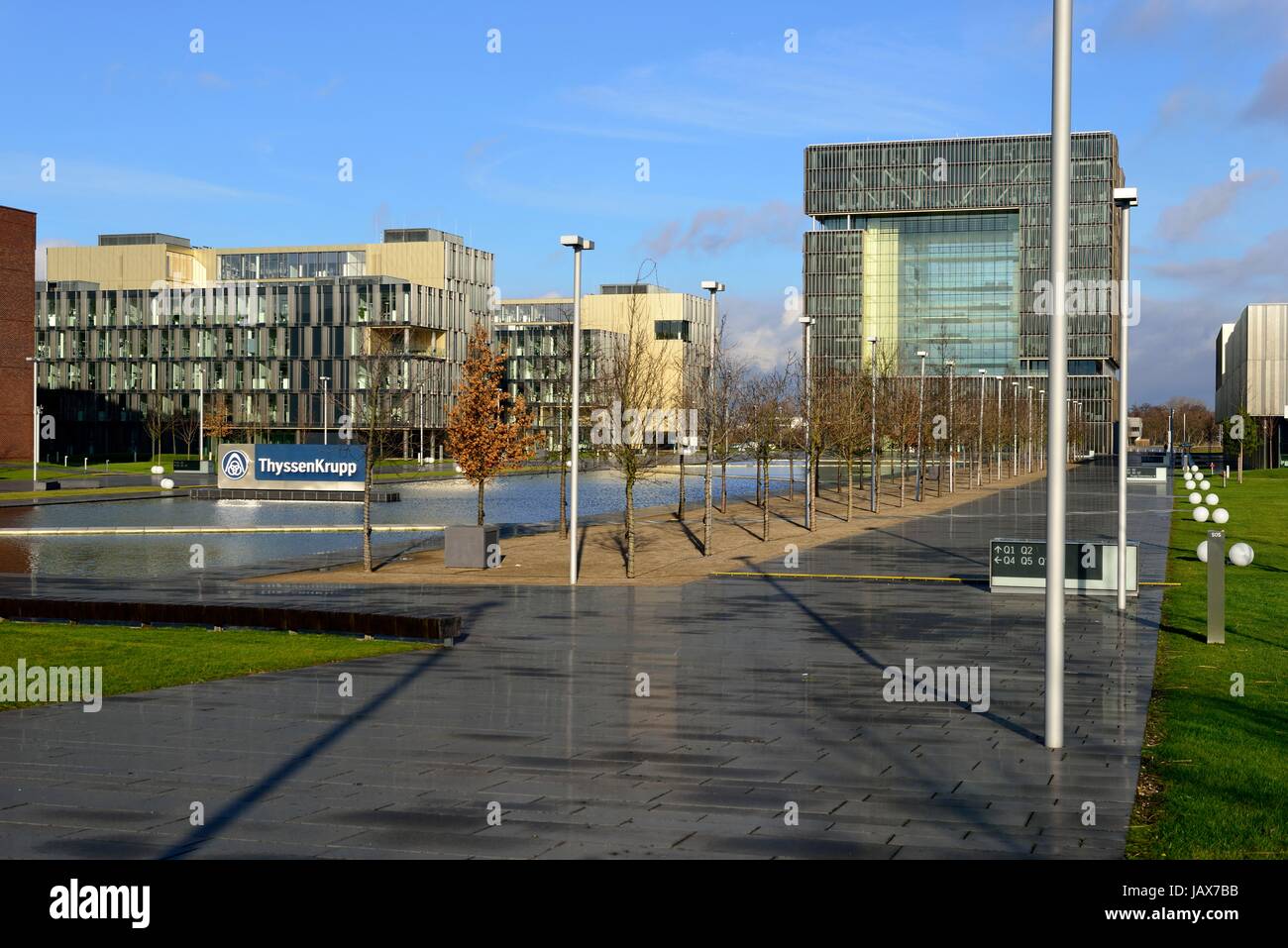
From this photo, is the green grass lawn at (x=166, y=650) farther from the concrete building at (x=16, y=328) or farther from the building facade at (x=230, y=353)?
the building facade at (x=230, y=353)

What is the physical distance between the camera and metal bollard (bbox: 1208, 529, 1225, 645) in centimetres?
1733

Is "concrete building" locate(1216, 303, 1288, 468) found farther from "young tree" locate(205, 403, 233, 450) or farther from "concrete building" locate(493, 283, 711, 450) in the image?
"young tree" locate(205, 403, 233, 450)

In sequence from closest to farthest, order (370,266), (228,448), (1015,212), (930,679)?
(930,679) < (228,448) < (370,266) < (1015,212)

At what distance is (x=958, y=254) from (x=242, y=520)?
130 meters

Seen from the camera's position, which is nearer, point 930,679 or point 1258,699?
point 1258,699

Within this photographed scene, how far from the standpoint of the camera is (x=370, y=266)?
454ft

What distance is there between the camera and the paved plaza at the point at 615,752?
28.2ft

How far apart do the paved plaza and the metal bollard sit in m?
1.08

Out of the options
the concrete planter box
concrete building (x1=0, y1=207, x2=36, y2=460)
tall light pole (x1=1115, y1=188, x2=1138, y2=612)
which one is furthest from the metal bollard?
concrete building (x1=0, y1=207, x2=36, y2=460)

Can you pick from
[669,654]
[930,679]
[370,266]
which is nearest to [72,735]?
[669,654]

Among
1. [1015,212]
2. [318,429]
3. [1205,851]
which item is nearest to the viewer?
[1205,851]

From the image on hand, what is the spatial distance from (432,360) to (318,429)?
12114mm

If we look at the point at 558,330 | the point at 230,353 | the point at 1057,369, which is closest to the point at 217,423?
the point at 230,353

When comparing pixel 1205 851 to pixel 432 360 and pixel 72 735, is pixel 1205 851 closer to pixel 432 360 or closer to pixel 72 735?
pixel 72 735
